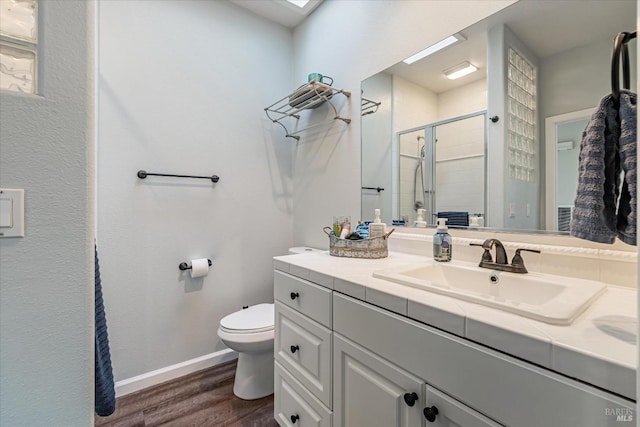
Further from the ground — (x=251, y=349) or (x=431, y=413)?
(x=431, y=413)

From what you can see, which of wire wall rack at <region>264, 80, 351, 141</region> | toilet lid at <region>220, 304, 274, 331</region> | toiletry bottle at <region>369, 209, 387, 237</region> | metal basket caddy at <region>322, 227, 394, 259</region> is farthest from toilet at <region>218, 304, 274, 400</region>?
wire wall rack at <region>264, 80, 351, 141</region>

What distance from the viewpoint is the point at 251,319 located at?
180 centimetres

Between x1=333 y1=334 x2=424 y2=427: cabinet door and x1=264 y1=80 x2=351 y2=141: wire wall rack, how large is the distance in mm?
1434

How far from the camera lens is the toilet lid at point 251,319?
1.69 m

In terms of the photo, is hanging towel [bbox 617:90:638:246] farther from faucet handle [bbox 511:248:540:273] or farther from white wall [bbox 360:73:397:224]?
white wall [bbox 360:73:397:224]

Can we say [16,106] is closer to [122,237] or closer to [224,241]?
[122,237]

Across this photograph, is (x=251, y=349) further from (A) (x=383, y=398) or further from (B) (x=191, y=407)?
(A) (x=383, y=398)

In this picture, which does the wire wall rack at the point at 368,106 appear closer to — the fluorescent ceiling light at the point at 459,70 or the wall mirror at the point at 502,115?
the wall mirror at the point at 502,115

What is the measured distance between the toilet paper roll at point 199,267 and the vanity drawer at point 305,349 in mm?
787

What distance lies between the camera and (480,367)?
0.65m

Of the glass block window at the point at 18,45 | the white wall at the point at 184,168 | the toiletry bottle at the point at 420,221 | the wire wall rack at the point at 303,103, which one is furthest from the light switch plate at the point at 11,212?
the wire wall rack at the point at 303,103

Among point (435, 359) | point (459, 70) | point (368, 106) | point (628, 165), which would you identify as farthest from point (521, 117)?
point (435, 359)

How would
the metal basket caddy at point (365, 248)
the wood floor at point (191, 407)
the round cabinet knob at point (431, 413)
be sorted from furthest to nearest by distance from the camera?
the wood floor at point (191, 407)
the metal basket caddy at point (365, 248)
the round cabinet knob at point (431, 413)

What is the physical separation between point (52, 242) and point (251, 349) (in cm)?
125
